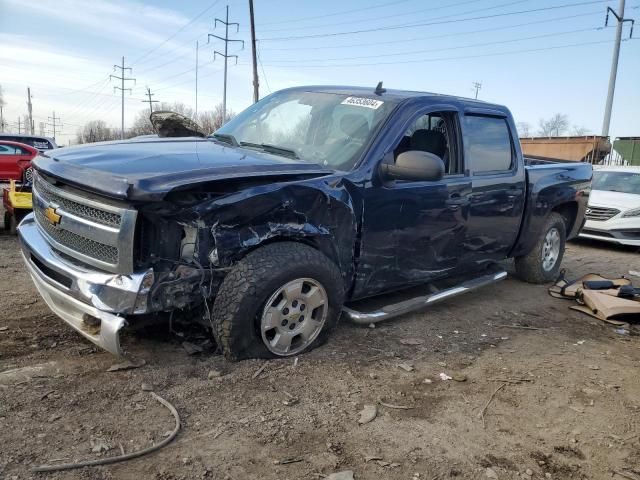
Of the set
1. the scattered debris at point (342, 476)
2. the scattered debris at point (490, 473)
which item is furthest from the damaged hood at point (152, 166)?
the scattered debris at point (490, 473)

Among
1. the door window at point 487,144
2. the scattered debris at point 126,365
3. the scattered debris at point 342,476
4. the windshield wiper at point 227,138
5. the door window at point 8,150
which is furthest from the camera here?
the door window at point 8,150

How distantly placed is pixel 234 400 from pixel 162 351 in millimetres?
791

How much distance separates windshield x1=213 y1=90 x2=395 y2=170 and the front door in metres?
0.27

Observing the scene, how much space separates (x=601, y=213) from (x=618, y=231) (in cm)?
49

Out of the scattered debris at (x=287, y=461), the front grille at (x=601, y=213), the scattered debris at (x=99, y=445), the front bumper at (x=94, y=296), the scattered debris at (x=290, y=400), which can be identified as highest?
the front bumper at (x=94, y=296)

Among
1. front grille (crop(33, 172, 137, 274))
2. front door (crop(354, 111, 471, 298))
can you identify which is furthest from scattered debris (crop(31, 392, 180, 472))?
front door (crop(354, 111, 471, 298))

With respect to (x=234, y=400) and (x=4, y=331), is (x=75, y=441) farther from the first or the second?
(x=4, y=331)

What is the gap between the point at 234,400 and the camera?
292cm

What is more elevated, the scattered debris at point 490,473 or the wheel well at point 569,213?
the wheel well at point 569,213

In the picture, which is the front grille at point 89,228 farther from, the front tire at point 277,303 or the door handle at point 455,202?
the door handle at point 455,202

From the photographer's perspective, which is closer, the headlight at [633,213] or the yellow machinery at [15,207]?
the yellow machinery at [15,207]

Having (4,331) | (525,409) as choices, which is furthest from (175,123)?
(525,409)

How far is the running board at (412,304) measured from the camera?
12.3 ft

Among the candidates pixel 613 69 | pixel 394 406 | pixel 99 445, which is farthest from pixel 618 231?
pixel 613 69
